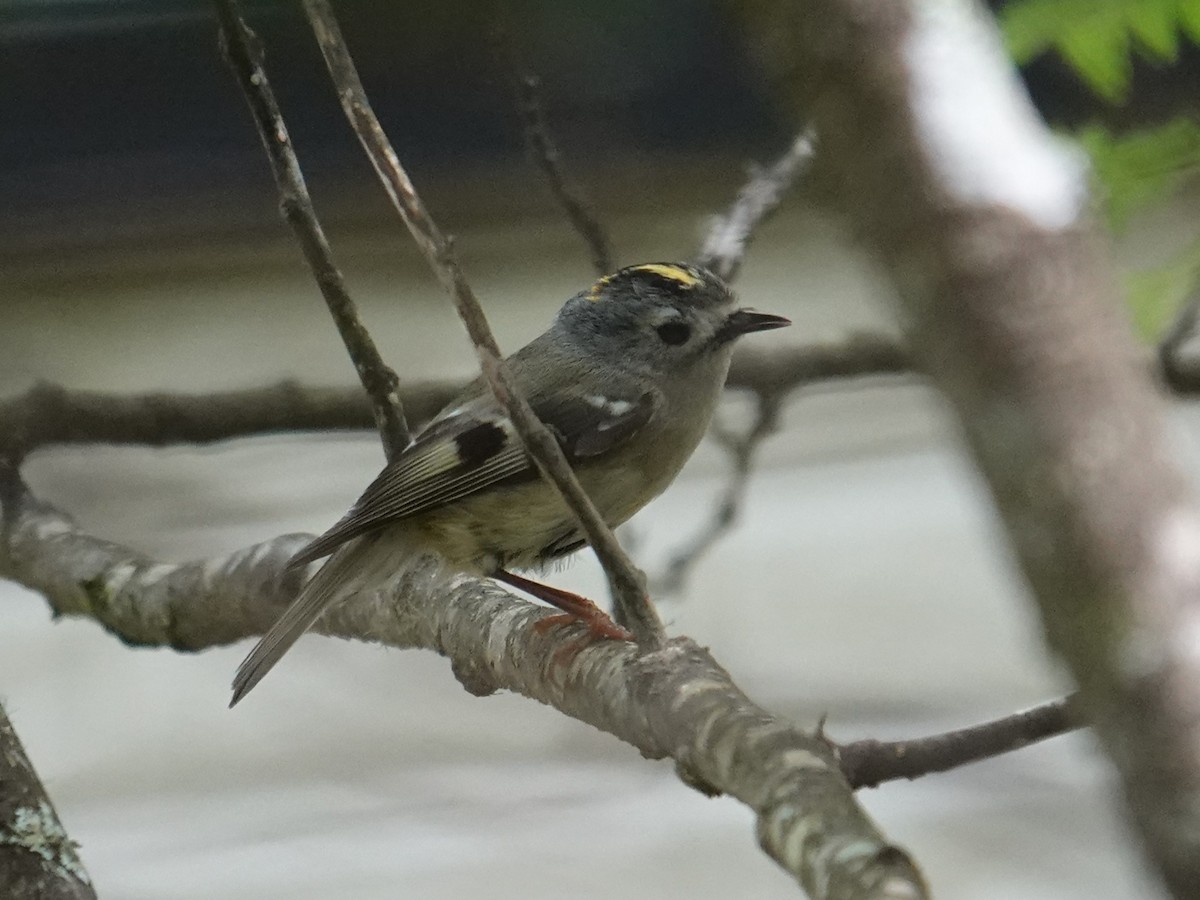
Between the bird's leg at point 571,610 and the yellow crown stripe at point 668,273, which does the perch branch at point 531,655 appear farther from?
the yellow crown stripe at point 668,273

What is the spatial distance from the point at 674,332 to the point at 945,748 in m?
1.26

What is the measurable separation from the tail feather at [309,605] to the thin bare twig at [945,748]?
1.13m

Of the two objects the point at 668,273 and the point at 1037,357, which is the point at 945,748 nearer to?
the point at 1037,357

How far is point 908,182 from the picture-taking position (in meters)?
0.62

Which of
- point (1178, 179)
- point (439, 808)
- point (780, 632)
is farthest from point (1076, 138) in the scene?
point (780, 632)

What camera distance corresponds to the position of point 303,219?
1965 millimetres

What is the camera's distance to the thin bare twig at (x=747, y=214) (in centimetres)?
289

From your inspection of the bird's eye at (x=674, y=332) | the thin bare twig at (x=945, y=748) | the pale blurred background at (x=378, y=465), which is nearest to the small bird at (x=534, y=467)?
the bird's eye at (x=674, y=332)

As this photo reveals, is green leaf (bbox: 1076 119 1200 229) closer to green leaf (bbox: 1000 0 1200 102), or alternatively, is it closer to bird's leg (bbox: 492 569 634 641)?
green leaf (bbox: 1000 0 1200 102)

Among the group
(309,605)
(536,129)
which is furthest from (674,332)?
(309,605)

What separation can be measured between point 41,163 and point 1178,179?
3563 mm

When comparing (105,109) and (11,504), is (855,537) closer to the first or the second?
(105,109)

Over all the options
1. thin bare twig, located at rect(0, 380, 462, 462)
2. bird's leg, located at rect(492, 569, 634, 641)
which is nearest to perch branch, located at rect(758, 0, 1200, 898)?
bird's leg, located at rect(492, 569, 634, 641)

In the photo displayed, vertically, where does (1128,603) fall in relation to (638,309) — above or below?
below
